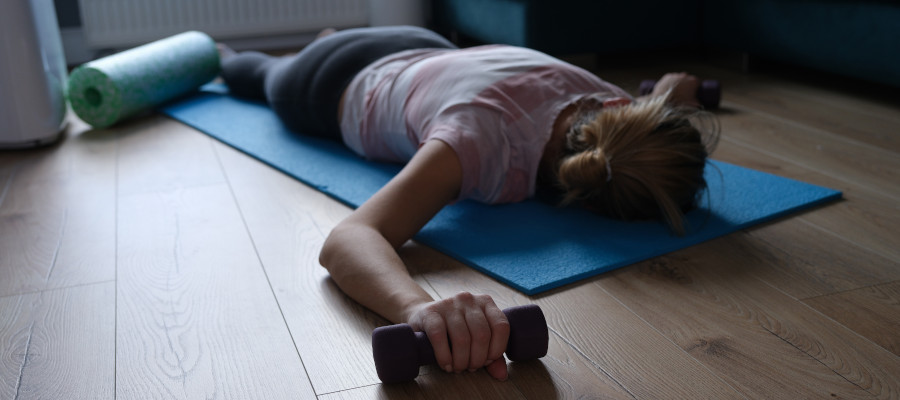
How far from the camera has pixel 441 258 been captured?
1380 millimetres

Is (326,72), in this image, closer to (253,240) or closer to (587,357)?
(253,240)

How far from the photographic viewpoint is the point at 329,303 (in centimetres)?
122

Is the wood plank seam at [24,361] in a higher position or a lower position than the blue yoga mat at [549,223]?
higher

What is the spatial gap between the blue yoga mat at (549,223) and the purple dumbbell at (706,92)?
Result: 0.51 metres

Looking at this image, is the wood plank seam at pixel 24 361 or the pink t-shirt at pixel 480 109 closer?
the wood plank seam at pixel 24 361

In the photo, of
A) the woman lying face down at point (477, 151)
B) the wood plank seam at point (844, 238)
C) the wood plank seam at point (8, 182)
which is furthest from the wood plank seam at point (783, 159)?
the wood plank seam at point (8, 182)

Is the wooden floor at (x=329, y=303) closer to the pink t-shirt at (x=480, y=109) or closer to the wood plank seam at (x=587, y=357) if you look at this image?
the wood plank seam at (x=587, y=357)

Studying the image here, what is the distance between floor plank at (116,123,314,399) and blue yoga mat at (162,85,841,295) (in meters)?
0.26

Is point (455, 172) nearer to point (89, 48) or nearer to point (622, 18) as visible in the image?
point (622, 18)

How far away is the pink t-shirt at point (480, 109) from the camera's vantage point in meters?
1.48

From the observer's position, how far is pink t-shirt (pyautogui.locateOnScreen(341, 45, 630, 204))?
1.48 metres

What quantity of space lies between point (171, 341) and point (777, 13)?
2.27m

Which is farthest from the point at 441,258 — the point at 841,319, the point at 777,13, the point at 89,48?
the point at 89,48

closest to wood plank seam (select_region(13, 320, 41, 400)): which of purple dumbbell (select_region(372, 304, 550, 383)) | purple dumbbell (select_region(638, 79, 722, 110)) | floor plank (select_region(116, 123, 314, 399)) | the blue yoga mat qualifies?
floor plank (select_region(116, 123, 314, 399))
